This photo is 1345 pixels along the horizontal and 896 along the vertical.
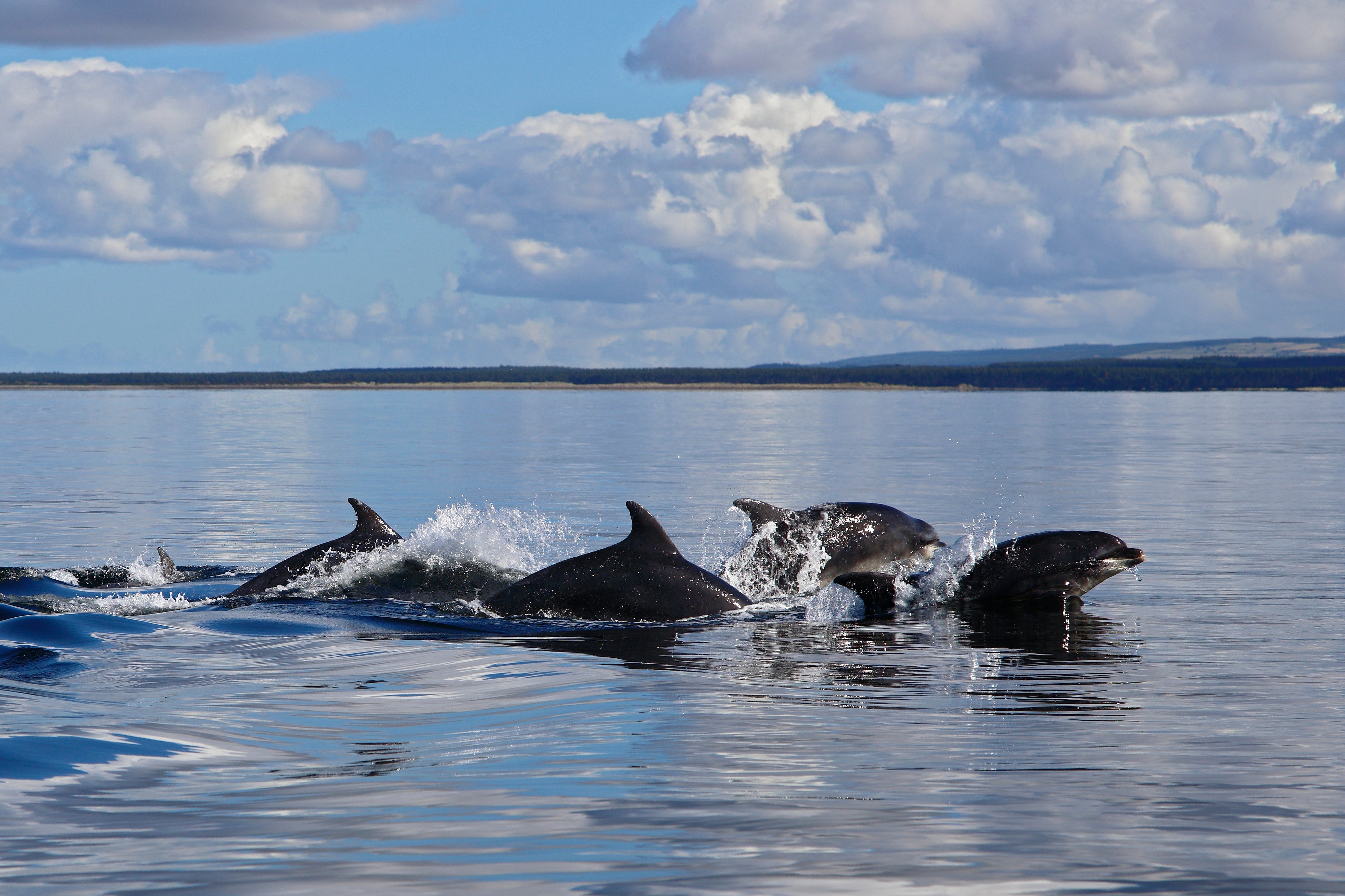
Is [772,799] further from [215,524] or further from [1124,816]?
[215,524]

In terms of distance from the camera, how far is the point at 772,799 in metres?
7.06

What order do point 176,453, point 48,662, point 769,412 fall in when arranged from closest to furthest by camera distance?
point 48,662 < point 176,453 < point 769,412

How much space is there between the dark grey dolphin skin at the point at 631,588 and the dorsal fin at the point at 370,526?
10.5 ft

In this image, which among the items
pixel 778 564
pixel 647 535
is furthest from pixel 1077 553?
pixel 647 535

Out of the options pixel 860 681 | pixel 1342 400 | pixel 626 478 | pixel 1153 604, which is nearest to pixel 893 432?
pixel 626 478

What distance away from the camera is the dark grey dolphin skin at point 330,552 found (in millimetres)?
17141

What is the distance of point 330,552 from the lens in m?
17.3

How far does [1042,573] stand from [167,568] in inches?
477

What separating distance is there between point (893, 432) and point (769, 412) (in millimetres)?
52215

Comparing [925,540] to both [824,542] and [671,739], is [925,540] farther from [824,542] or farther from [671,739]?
[671,739]

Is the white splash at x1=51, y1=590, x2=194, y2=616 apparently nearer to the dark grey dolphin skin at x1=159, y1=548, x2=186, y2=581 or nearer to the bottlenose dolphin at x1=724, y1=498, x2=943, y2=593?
the dark grey dolphin skin at x1=159, y1=548, x2=186, y2=581

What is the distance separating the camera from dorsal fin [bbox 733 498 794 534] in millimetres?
17797

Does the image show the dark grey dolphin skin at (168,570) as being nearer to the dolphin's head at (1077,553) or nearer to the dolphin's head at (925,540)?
the dolphin's head at (925,540)

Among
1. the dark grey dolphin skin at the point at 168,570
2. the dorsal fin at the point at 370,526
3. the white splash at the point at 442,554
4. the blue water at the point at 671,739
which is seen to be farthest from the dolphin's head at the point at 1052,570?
the dark grey dolphin skin at the point at 168,570
